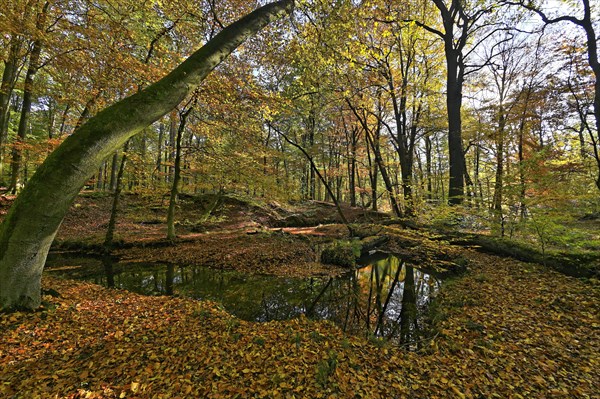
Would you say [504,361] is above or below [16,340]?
below

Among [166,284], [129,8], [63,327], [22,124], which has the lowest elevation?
[166,284]

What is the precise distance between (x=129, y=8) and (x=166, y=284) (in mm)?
8817

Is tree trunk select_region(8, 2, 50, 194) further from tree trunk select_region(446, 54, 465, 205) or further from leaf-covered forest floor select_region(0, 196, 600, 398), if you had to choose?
tree trunk select_region(446, 54, 465, 205)

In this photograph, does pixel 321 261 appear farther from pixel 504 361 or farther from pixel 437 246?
pixel 504 361

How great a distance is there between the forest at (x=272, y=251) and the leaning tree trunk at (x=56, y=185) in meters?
Answer: 0.02

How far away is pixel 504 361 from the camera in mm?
3180

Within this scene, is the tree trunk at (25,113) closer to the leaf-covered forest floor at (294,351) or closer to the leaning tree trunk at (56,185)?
the leaf-covered forest floor at (294,351)

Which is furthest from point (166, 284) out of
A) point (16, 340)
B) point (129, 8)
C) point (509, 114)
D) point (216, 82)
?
point (509, 114)

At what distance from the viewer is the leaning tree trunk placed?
3100 mm

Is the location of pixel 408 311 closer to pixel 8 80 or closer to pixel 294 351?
pixel 294 351

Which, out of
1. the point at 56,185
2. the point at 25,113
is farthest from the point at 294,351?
the point at 25,113

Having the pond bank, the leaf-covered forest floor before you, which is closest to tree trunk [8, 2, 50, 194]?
the leaf-covered forest floor

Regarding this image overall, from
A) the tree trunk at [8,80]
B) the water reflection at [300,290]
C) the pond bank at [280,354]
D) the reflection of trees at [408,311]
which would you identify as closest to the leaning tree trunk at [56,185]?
the pond bank at [280,354]

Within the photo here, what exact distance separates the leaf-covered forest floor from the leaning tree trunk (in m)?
0.51
